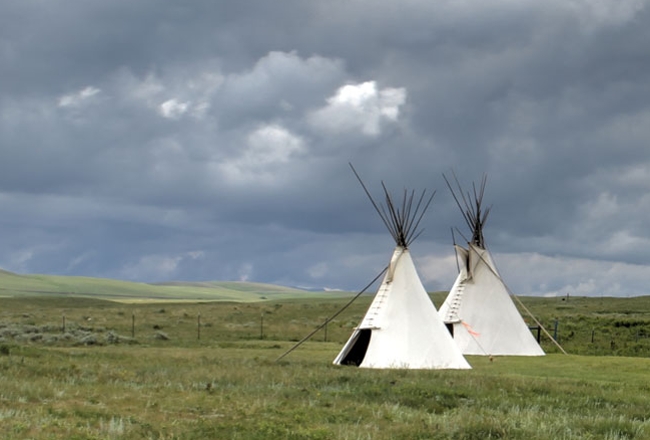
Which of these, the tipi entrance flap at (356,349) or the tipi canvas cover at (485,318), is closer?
the tipi entrance flap at (356,349)

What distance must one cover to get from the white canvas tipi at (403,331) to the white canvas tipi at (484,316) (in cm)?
629

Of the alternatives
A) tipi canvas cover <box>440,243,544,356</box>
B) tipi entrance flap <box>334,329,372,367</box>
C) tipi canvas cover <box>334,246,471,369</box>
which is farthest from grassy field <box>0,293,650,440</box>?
tipi canvas cover <box>440,243,544,356</box>

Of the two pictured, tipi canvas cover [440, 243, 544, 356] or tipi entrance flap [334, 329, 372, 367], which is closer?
tipi entrance flap [334, 329, 372, 367]

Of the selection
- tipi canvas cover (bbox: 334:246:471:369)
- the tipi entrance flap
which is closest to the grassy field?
the tipi entrance flap

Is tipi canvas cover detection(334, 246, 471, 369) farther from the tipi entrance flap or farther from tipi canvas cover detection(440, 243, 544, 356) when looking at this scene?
tipi canvas cover detection(440, 243, 544, 356)

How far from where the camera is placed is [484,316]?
3256cm

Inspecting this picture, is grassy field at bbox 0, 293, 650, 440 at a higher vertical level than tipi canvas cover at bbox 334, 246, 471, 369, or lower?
lower

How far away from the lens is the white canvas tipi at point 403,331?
995 inches

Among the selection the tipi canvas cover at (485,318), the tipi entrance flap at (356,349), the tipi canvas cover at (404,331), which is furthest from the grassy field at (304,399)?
the tipi canvas cover at (485,318)

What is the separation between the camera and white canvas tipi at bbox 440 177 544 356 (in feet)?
106

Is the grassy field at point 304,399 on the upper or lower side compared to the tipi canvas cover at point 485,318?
lower

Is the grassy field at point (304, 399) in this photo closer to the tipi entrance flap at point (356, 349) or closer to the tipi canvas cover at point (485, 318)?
the tipi entrance flap at point (356, 349)

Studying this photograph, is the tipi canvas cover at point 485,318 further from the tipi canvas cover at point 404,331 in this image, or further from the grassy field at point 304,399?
the tipi canvas cover at point 404,331

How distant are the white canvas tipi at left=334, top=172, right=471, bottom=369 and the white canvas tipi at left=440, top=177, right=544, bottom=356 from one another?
6.29m
